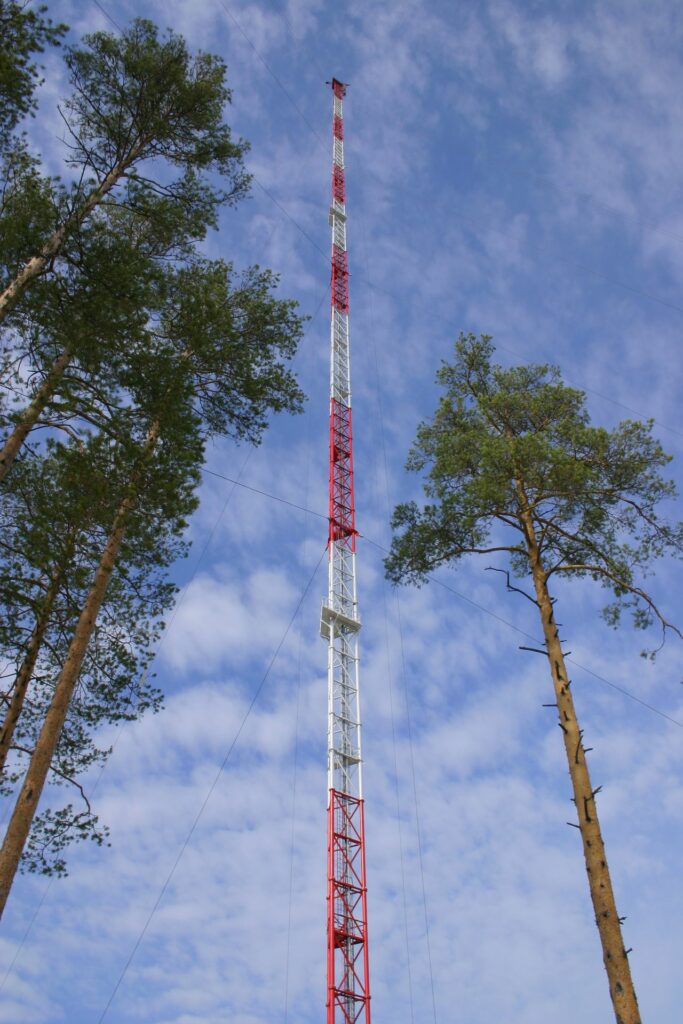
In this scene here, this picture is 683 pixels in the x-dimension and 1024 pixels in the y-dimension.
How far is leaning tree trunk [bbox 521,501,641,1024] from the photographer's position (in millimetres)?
7562

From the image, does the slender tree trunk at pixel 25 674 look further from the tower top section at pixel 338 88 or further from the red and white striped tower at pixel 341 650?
the tower top section at pixel 338 88

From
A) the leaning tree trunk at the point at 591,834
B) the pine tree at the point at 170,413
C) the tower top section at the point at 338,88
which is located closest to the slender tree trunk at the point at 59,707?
the pine tree at the point at 170,413

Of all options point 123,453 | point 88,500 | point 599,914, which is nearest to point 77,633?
point 88,500

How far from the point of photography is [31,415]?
10578mm

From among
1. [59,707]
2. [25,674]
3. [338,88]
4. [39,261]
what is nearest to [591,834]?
[59,707]

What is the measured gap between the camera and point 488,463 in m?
11.9

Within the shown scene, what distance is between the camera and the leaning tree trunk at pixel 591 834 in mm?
7562

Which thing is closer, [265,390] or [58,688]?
[58,688]

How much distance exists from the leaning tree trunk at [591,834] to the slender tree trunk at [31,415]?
745 centimetres

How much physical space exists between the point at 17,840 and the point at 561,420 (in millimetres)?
10039

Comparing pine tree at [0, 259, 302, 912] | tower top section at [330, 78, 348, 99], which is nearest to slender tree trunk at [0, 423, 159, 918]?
pine tree at [0, 259, 302, 912]

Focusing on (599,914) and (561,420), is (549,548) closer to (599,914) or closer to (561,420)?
(561,420)

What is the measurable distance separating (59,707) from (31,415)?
4.10m

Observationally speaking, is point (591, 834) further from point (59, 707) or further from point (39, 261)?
point (39, 261)
